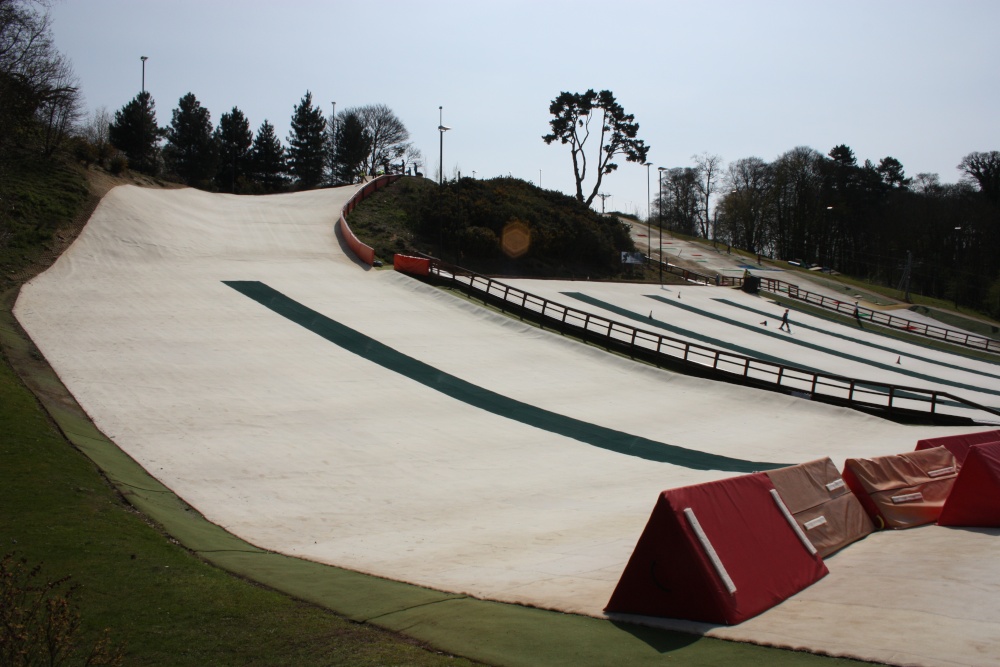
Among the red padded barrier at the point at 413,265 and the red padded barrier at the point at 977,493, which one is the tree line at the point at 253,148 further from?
the red padded barrier at the point at 977,493

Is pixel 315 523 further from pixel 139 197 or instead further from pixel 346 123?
pixel 346 123

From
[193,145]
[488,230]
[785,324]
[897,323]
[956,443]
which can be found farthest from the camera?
[193,145]

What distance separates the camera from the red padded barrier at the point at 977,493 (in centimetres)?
939

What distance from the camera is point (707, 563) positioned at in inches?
261

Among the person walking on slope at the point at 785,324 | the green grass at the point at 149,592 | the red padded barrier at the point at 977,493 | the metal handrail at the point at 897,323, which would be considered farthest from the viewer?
the metal handrail at the point at 897,323

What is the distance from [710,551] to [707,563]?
118 mm

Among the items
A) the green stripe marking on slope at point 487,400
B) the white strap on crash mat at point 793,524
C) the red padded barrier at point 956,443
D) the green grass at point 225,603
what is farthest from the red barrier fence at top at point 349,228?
the white strap on crash mat at point 793,524

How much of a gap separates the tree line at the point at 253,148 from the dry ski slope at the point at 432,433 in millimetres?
42411

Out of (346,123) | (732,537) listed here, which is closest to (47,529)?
(732,537)

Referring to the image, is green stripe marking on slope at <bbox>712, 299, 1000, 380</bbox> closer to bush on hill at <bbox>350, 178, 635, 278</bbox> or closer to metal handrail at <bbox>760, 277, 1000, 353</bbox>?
metal handrail at <bbox>760, 277, 1000, 353</bbox>

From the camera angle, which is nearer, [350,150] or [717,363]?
[717,363]

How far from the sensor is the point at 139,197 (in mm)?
44188

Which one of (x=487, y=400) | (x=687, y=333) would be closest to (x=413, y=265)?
(x=687, y=333)

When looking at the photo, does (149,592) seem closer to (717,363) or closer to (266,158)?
(717,363)
